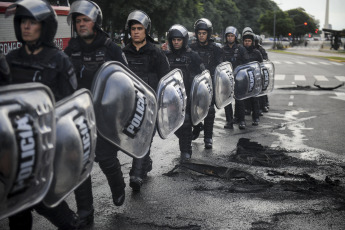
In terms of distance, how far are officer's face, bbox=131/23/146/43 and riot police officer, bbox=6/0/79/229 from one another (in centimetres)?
180

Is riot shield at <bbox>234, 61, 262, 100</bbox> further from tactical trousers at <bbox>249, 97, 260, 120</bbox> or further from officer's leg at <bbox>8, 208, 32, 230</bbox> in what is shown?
officer's leg at <bbox>8, 208, 32, 230</bbox>

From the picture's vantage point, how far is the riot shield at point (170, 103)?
533cm

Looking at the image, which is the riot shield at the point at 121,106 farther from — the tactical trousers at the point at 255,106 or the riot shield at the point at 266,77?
the tactical trousers at the point at 255,106

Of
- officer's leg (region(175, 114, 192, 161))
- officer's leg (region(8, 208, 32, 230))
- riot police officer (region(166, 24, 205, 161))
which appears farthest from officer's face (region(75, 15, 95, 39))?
officer's leg (region(175, 114, 192, 161))

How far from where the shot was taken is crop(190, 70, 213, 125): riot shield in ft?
21.3

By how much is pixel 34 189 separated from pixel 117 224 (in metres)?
1.44

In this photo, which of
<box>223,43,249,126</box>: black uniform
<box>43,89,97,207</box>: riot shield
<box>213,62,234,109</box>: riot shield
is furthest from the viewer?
<box>223,43,249,126</box>: black uniform

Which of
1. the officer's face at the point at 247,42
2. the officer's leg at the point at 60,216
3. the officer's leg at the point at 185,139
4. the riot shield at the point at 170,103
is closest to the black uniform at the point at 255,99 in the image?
the officer's face at the point at 247,42

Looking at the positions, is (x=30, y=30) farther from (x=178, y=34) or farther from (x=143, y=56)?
(x=178, y=34)

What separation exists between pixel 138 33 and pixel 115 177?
66.2 inches

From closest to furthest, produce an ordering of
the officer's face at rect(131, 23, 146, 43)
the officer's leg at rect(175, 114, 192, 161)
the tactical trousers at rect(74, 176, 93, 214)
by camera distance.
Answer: the tactical trousers at rect(74, 176, 93, 214), the officer's face at rect(131, 23, 146, 43), the officer's leg at rect(175, 114, 192, 161)

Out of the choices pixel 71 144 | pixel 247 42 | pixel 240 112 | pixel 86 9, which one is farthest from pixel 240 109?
pixel 71 144

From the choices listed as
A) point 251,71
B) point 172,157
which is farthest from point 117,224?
point 251,71

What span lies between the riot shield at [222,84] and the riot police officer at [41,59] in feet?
13.5
